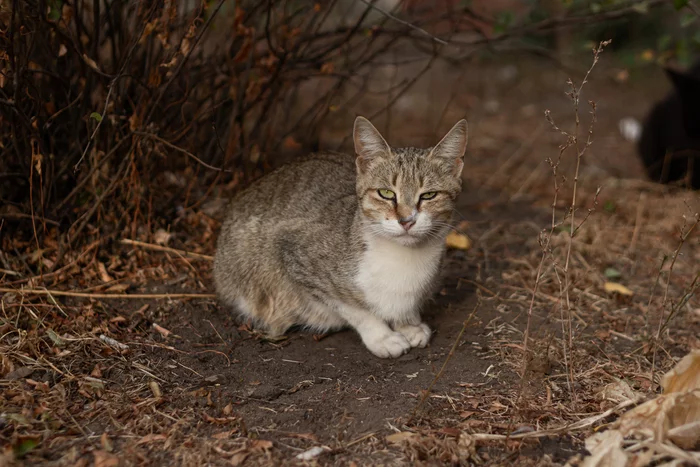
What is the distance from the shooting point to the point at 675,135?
7117 mm

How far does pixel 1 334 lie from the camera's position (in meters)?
3.74

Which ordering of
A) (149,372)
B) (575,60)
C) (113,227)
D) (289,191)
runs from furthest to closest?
(575,60) < (113,227) < (289,191) < (149,372)

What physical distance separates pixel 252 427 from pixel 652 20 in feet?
31.1

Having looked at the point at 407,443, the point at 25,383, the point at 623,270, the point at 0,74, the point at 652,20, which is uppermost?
the point at 652,20

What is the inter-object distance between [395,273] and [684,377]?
148cm

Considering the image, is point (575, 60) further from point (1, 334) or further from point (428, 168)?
point (1, 334)

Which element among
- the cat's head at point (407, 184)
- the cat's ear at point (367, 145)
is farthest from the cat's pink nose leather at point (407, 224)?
the cat's ear at point (367, 145)

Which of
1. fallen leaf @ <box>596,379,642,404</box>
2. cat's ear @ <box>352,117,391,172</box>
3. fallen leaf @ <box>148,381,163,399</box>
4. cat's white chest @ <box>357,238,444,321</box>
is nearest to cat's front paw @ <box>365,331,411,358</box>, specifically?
cat's white chest @ <box>357,238,444,321</box>

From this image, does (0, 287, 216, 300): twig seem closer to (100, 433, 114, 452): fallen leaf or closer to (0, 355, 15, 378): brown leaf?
(0, 355, 15, 378): brown leaf

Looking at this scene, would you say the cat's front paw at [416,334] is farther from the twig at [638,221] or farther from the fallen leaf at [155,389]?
the twig at [638,221]

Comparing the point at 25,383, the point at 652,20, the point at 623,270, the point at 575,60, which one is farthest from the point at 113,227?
the point at 652,20

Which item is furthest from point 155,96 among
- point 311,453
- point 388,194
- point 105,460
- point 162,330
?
point 311,453

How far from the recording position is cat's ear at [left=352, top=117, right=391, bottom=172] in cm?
386

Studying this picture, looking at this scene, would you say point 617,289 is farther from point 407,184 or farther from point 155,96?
point 155,96
